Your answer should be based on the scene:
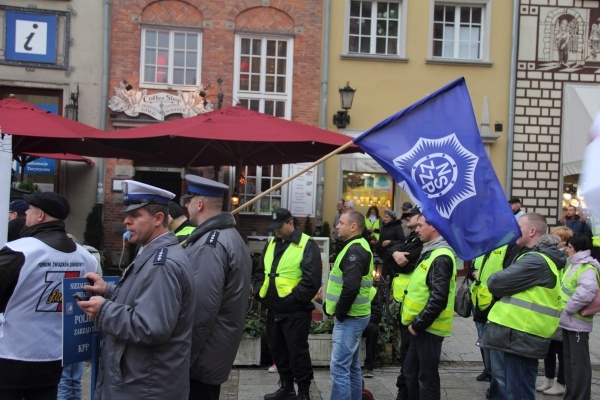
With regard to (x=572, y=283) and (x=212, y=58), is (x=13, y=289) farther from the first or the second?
(x=212, y=58)

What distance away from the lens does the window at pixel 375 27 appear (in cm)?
1677

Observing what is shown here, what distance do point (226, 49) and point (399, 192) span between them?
5.38 m

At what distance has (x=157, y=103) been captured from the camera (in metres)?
15.8

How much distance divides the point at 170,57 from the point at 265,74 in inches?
89.2

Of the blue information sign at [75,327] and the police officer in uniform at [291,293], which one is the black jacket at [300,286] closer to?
the police officer in uniform at [291,293]

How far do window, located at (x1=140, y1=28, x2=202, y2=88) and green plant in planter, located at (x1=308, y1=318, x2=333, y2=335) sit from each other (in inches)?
355

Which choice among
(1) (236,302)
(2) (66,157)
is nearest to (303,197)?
(2) (66,157)

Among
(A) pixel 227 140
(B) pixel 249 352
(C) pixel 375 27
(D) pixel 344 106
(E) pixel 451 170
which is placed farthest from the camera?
(C) pixel 375 27

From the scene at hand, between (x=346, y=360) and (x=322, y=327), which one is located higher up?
(x=346, y=360)

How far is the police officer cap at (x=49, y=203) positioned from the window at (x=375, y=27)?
13103mm

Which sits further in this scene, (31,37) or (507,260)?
(31,37)

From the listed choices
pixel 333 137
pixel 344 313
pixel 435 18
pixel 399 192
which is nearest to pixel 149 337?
pixel 344 313

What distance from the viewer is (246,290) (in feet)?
14.9

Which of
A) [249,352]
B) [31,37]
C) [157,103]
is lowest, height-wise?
[249,352]
